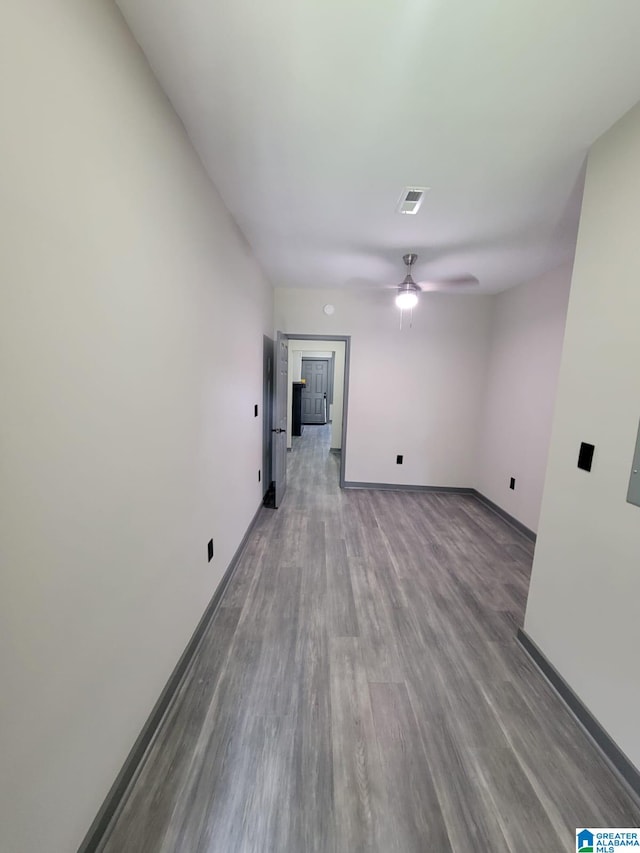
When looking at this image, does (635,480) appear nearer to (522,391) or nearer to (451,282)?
(522,391)

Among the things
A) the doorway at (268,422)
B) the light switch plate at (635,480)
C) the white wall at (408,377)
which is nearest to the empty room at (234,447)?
the light switch plate at (635,480)

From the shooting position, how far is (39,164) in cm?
68

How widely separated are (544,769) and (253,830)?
3.65 ft

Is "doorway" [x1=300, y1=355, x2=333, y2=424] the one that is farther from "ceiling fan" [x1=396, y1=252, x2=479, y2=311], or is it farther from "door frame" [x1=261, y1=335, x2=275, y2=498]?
"ceiling fan" [x1=396, y1=252, x2=479, y2=311]

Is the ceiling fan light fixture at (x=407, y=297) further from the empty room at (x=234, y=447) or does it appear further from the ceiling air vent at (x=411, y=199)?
the ceiling air vent at (x=411, y=199)

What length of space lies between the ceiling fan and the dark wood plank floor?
7.79 feet

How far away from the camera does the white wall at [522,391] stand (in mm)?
2799

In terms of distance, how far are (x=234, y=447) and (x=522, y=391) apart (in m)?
2.95

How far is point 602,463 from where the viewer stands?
1295 mm

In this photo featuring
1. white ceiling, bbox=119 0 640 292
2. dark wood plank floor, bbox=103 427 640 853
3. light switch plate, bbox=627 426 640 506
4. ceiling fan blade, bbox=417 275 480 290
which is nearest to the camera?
white ceiling, bbox=119 0 640 292

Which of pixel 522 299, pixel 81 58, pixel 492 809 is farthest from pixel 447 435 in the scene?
pixel 81 58
